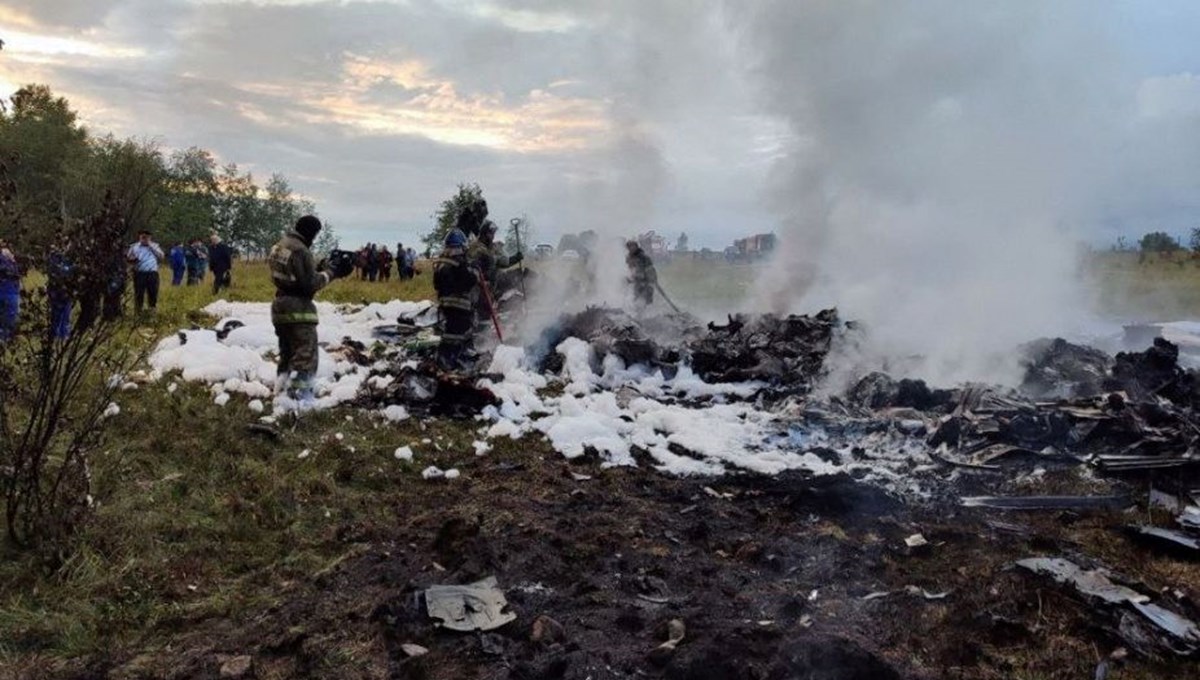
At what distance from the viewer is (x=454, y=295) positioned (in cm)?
1016

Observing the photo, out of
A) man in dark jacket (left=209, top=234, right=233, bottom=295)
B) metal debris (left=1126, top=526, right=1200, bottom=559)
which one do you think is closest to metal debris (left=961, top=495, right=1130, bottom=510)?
metal debris (left=1126, top=526, right=1200, bottom=559)

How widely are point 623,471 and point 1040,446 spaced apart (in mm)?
4473

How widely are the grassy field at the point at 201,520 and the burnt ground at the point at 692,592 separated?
0.48ft

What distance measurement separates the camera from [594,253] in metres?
17.2

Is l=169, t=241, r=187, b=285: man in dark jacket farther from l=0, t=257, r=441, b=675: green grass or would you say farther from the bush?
the bush

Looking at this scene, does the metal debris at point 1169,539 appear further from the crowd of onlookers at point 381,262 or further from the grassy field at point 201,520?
the crowd of onlookers at point 381,262

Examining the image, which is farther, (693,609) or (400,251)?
(400,251)

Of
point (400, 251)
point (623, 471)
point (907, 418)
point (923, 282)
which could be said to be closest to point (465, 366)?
point (623, 471)

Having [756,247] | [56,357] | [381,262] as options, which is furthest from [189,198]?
[56,357]

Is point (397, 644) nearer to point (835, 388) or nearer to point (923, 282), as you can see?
point (835, 388)

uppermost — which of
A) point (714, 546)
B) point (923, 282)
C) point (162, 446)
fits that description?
point (923, 282)

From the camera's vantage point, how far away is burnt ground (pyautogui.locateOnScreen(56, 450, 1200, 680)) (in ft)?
12.0

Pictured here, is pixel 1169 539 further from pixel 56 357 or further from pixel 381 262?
pixel 381 262

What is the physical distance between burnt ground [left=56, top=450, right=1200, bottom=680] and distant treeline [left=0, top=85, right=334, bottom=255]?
8.56ft
